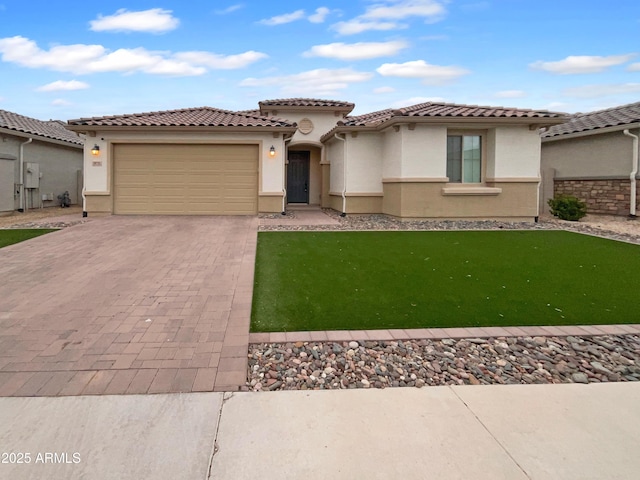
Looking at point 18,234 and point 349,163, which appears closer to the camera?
point 18,234

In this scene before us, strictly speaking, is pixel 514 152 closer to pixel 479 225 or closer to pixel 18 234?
pixel 479 225

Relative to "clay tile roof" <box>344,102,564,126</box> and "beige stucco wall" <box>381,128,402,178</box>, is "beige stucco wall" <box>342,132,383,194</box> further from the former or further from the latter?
"clay tile roof" <box>344,102,564,126</box>

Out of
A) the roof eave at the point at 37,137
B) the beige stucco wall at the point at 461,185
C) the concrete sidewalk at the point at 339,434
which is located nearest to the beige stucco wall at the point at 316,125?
the beige stucco wall at the point at 461,185

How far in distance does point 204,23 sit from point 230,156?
4780 millimetres

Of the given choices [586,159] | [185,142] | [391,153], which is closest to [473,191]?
[391,153]

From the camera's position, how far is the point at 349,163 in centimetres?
1609

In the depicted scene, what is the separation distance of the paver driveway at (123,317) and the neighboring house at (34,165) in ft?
30.0

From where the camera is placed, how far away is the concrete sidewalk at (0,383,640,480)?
2.30m

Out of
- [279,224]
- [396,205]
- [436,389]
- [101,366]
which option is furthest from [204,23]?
[436,389]

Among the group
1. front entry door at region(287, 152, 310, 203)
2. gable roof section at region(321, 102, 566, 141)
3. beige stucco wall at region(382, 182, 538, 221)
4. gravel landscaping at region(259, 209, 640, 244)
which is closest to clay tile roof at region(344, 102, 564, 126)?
gable roof section at region(321, 102, 566, 141)

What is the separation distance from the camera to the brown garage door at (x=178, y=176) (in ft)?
50.0

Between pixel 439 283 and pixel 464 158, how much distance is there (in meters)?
9.80

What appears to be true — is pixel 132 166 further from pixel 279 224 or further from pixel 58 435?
pixel 58 435

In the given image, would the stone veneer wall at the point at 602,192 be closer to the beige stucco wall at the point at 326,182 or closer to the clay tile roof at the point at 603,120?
the clay tile roof at the point at 603,120
